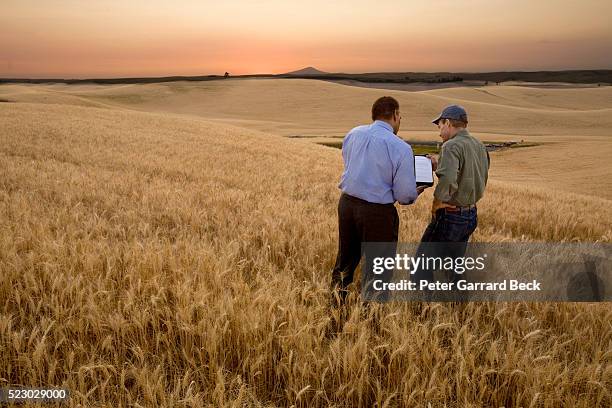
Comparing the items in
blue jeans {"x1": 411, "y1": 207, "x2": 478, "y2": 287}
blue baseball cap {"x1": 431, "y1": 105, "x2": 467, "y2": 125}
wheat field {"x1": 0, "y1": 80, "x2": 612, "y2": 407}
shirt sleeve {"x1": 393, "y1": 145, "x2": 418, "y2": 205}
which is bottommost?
wheat field {"x1": 0, "y1": 80, "x2": 612, "y2": 407}

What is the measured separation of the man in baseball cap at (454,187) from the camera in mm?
3770

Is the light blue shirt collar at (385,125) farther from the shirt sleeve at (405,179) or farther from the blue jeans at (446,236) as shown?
the blue jeans at (446,236)

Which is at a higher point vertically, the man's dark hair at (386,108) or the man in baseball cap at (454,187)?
the man's dark hair at (386,108)

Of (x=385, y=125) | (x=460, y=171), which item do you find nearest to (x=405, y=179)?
(x=385, y=125)

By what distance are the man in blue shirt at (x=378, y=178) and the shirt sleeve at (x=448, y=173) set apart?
0.23m

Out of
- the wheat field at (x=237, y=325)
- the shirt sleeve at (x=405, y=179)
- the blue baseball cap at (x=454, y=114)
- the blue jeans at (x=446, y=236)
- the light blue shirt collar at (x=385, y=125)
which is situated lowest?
the wheat field at (x=237, y=325)

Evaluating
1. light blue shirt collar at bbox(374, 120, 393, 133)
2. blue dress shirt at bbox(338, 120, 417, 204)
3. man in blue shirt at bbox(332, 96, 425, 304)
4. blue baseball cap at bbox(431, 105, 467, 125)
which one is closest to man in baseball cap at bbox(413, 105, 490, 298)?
blue baseball cap at bbox(431, 105, 467, 125)

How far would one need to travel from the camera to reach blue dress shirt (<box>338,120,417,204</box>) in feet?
11.3

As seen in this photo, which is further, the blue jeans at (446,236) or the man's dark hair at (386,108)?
the blue jeans at (446,236)

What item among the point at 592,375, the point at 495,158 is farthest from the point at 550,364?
the point at 495,158

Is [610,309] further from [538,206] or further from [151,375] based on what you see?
[538,206]

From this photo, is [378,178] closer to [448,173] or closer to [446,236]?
[448,173]

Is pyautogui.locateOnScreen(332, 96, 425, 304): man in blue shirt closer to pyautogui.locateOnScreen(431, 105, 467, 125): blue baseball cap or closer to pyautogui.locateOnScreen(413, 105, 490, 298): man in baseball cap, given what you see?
pyautogui.locateOnScreen(413, 105, 490, 298): man in baseball cap

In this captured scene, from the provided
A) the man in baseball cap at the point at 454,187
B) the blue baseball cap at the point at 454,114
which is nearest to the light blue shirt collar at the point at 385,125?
the man in baseball cap at the point at 454,187
